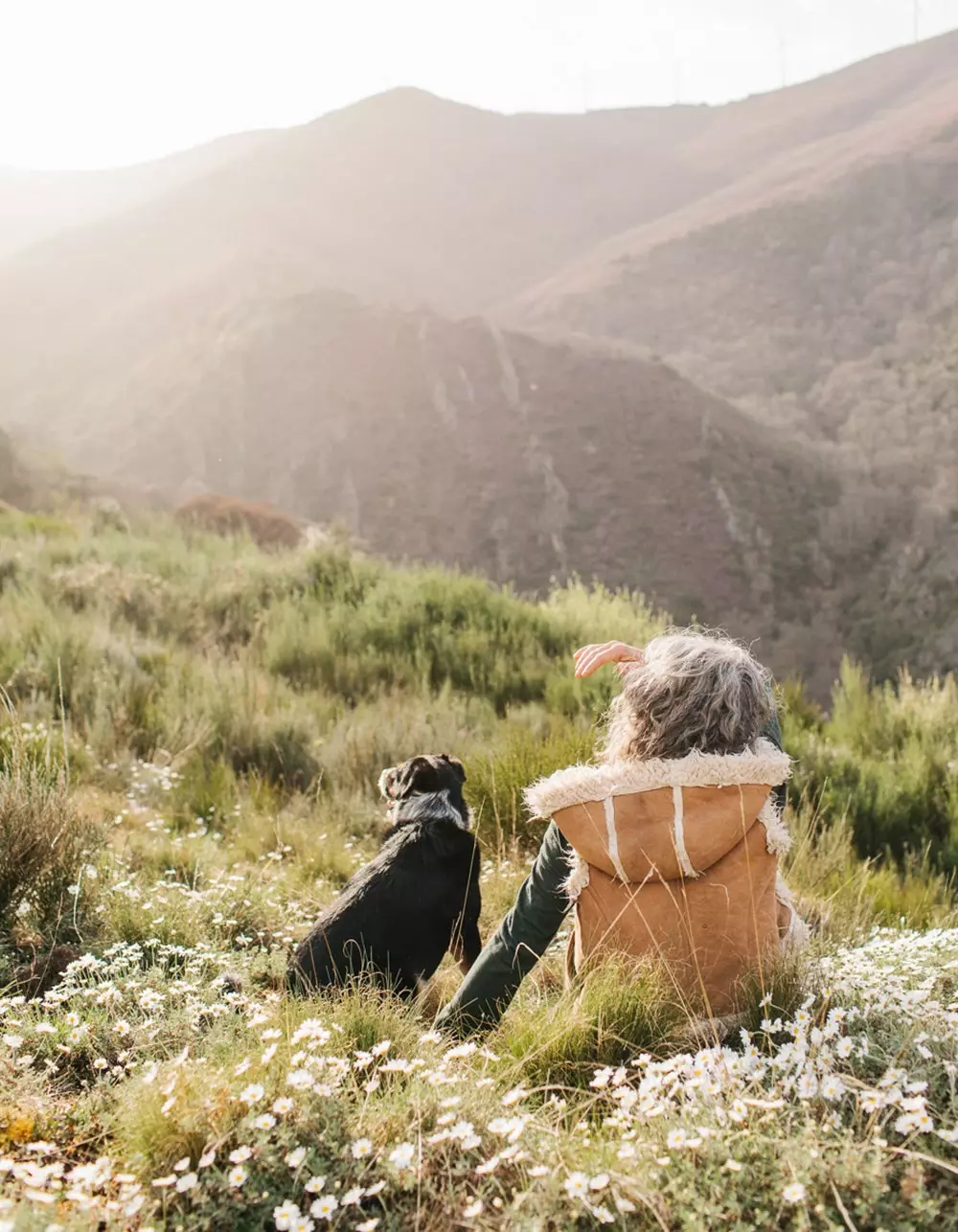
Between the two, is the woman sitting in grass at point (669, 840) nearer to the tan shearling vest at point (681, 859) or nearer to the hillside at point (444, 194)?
the tan shearling vest at point (681, 859)

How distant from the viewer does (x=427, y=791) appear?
359 centimetres

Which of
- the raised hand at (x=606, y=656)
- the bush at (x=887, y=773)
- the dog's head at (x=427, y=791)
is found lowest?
the bush at (x=887, y=773)

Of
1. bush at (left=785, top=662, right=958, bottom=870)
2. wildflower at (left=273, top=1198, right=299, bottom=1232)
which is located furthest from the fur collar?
bush at (left=785, top=662, right=958, bottom=870)

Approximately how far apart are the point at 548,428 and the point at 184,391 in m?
13.4

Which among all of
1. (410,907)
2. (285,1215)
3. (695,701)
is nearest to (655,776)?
(695,701)

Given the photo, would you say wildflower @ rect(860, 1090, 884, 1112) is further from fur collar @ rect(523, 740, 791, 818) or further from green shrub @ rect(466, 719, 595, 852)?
green shrub @ rect(466, 719, 595, 852)

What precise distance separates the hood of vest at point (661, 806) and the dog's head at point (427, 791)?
2.66 feet

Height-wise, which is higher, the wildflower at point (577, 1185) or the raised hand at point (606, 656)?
the raised hand at point (606, 656)

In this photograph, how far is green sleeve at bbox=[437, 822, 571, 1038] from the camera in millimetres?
2920

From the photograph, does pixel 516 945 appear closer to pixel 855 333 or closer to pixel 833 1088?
pixel 833 1088

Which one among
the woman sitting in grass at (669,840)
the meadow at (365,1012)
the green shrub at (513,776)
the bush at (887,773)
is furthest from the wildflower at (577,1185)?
the bush at (887,773)

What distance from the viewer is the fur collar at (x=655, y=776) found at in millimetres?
2656

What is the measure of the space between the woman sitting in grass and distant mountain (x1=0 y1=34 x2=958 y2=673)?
2067cm

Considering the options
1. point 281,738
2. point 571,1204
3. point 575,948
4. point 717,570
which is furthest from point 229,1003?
point 717,570
